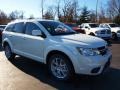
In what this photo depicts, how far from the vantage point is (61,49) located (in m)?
7.14

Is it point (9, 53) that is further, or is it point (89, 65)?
point (9, 53)

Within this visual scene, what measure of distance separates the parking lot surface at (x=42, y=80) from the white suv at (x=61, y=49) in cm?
34

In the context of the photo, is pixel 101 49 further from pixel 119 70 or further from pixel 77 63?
pixel 119 70

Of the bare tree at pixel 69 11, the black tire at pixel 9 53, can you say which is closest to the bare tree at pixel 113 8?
the bare tree at pixel 69 11

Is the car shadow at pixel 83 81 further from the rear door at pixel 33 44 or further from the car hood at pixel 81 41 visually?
the car hood at pixel 81 41

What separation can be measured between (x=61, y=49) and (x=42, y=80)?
110cm

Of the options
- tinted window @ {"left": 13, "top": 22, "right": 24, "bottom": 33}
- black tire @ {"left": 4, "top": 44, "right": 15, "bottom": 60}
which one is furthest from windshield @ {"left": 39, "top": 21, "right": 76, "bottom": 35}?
black tire @ {"left": 4, "top": 44, "right": 15, "bottom": 60}

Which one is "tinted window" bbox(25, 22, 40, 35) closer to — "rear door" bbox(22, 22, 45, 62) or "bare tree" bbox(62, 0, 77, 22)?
"rear door" bbox(22, 22, 45, 62)

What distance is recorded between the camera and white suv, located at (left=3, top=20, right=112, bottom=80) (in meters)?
6.82

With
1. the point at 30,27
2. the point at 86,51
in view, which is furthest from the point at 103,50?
the point at 30,27

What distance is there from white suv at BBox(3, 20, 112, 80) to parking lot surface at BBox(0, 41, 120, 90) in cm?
34

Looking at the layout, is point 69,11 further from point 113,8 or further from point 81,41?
point 81,41

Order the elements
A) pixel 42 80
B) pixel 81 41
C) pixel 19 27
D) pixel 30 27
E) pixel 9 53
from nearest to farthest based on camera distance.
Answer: pixel 81 41 → pixel 42 80 → pixel 30 27 → pixel 19 27 → pixel 9 53

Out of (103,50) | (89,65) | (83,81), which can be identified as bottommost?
(83,81)
